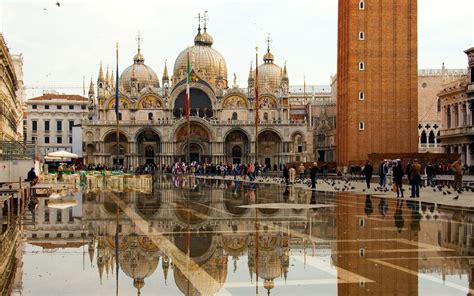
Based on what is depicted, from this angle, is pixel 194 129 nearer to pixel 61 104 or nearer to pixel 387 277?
pixel 61 104

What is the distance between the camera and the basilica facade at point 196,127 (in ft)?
313

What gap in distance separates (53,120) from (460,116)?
266 feet

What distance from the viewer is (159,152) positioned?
96.9 meters

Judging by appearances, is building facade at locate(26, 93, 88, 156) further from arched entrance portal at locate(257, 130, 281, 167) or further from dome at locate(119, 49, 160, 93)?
arched entrance portal at locate(257, 130, 281, 167)

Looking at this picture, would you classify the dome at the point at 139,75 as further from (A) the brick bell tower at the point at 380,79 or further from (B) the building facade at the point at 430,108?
(A) the brick bell tower at the point at 380,79

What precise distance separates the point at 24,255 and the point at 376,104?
53924mm

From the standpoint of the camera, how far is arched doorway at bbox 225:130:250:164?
97.2 meters

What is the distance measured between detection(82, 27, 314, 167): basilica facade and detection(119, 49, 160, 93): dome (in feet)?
20.2

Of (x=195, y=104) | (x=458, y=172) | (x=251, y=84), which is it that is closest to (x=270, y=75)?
(x=251, y=84)

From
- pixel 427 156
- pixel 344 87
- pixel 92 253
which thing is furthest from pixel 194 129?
pixel 92 253

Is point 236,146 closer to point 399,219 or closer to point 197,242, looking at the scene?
point 399,219

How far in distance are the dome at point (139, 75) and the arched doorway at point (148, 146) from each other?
12049 millimetres

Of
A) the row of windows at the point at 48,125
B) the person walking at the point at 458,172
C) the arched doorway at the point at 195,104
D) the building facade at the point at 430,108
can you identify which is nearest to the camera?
the person walking at the point at 458,172

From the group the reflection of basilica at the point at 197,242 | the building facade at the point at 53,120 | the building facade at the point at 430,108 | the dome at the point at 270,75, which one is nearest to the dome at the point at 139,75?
the dome at the point at 270,75
